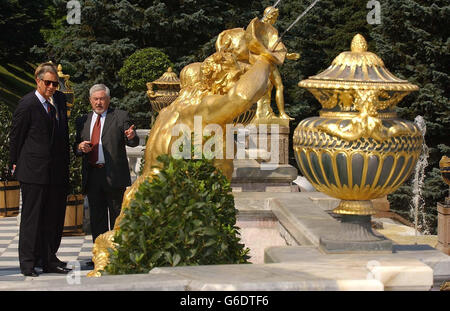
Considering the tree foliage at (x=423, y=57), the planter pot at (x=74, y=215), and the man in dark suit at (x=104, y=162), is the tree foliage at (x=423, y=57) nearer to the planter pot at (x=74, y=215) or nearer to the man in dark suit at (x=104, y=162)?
the planter pot at (x=74, y=215)

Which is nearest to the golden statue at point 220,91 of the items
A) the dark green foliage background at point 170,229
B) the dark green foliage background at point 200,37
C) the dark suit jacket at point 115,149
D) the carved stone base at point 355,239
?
the dark green foliage background at point 170,229

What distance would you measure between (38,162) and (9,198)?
4886 mm

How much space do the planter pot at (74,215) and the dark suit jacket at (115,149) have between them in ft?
6.26

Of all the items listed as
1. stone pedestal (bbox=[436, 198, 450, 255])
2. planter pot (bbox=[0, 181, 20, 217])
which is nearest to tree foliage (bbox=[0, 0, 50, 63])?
planter pot (bbox=[0, 181, 20, 217])

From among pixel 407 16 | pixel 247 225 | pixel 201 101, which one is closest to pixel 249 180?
pixel 247 225

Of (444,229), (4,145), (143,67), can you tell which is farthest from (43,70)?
(143,67)

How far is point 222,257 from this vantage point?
15.9 feet

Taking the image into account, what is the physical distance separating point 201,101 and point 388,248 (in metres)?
1.84

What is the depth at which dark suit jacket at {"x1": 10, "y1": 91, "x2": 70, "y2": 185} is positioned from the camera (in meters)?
7.32

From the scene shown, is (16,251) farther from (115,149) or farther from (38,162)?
(38,162)

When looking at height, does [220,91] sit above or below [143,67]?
below

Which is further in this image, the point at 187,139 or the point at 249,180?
the point at 249,180

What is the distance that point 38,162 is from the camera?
731 cm
